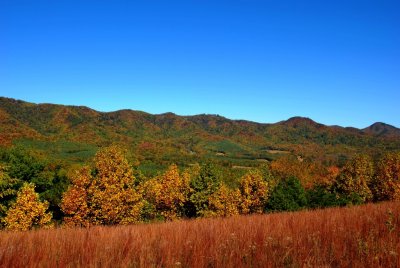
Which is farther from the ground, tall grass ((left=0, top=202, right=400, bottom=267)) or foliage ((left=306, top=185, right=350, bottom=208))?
tall grass ((left=0, top=202, right=400, bottom=267))

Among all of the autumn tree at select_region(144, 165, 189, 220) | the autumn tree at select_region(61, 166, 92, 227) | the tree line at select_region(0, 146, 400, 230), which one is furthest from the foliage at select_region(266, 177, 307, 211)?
the autumn tree at select_region(61, 166, 92, 227)

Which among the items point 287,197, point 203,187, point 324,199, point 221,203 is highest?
point 203,187

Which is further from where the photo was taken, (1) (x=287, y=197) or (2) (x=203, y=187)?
(1) (x=287, y=197)

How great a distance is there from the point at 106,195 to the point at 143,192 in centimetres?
872

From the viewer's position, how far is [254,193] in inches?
2104

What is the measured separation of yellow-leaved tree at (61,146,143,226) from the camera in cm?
3678

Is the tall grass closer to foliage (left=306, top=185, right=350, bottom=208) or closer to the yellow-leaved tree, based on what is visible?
the yellow-leaved tree

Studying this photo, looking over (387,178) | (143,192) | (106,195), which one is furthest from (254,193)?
(387,178)

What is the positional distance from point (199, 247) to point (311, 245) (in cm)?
168

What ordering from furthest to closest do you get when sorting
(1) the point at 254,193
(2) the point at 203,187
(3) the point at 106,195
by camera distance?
(1) the point at 254,193
(2) the point at 203,187
(3) the point at 106,195

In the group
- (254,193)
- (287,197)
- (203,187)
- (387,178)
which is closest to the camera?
(203,187)

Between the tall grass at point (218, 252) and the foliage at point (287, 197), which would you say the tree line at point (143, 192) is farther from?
the tall grass at point (218, 252)

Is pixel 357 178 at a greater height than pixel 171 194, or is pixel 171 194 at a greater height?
pixel 357 178

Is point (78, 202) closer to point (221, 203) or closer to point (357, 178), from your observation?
point (221, 203)
